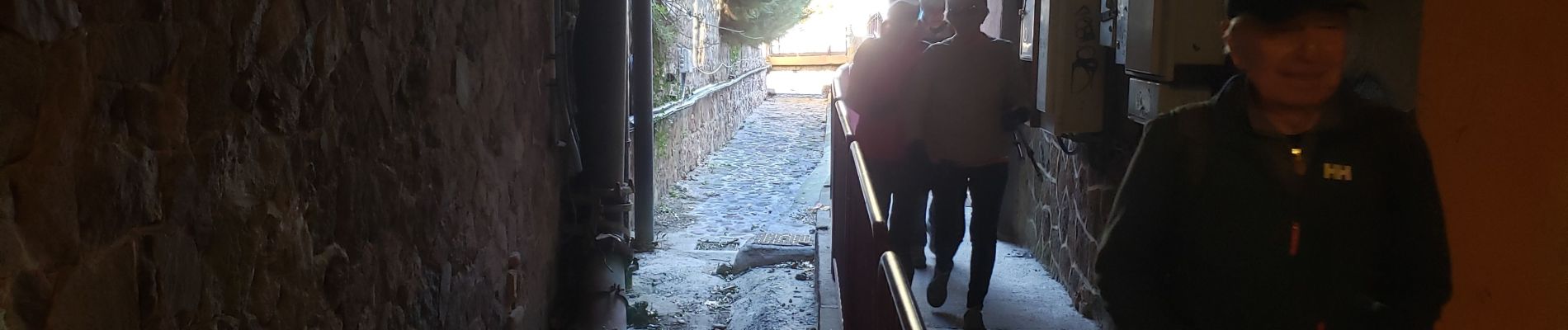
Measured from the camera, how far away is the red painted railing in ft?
6.84

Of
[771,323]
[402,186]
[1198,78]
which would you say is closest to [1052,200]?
[771,323]


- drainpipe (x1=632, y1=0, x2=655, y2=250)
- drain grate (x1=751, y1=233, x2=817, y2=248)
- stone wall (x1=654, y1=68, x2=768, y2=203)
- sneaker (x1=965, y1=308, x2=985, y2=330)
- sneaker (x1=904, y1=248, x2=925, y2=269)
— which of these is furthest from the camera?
stone wall (x1=654, y1=68, x2=768, y2=203)

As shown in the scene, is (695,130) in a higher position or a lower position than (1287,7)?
lower

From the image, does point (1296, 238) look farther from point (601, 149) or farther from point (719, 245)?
point (719, 245)

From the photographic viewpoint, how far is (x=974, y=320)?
13.8ft

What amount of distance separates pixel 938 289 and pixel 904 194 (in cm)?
42

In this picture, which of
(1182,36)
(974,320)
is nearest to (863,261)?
(1182,36)

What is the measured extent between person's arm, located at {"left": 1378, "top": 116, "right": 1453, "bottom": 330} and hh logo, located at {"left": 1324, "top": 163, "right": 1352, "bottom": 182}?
0.23 ft

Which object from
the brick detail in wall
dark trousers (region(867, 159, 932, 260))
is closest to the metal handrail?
the brick detail in wall

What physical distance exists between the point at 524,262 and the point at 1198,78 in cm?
239

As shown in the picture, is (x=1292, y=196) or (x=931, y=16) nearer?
(x=1292, y=196)

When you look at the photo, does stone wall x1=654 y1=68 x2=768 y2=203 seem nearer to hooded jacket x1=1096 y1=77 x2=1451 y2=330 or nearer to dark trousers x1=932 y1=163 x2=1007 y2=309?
dark trousers x1=932 y1=163 x2=1007 y2=309

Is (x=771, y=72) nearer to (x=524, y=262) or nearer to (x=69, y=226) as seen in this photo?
(x=524, y=262)

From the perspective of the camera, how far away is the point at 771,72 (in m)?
26.0
